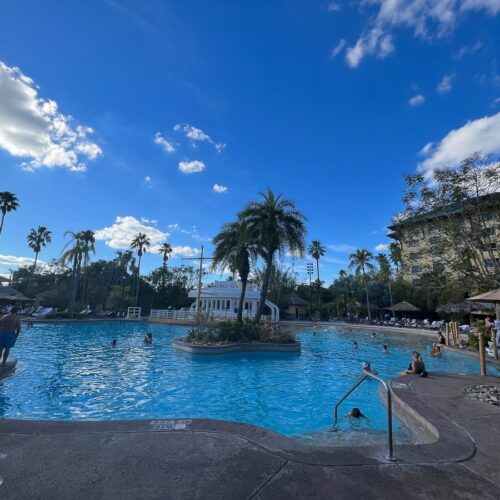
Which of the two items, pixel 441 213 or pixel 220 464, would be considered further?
pixel 441 213

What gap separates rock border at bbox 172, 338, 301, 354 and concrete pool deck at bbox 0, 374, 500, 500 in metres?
11.1

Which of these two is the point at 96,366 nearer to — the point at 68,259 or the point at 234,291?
the point at 234,291

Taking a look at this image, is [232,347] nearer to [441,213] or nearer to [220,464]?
[441,213]

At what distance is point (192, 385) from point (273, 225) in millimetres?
11954

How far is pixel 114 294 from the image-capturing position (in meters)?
46.7

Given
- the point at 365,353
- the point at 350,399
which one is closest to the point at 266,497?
the point at 350,399

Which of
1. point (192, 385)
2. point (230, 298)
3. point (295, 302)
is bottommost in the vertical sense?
point (192, 385)

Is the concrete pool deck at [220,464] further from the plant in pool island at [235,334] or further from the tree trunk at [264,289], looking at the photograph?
the tree trunk at [264,289]

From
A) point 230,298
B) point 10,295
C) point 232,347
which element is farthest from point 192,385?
point 10,295

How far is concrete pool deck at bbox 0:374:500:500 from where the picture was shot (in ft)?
9.86

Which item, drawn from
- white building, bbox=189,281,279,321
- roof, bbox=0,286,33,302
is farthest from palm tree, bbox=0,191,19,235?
white building, bbox=189,281,279,321

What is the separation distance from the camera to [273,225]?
19938 mm

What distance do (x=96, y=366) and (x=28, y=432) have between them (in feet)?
29.7

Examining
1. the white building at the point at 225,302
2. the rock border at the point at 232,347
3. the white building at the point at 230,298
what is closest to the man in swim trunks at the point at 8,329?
the rock border at the point at 232,347
